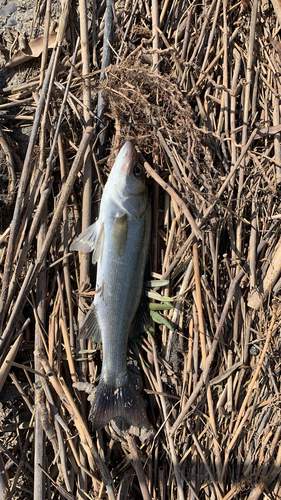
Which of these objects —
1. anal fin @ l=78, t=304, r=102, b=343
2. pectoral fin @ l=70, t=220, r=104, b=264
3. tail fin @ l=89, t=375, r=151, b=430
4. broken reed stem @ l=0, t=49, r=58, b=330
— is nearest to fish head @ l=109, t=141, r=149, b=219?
pectoral fin @ l=70, t=220, r=104, b=264

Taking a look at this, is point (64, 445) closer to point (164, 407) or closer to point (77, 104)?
point (164, 407)

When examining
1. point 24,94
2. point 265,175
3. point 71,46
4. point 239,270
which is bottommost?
point 239,270

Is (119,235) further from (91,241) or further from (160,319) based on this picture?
(160,319)

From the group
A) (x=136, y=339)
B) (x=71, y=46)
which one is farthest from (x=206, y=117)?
(x=136, y=339)

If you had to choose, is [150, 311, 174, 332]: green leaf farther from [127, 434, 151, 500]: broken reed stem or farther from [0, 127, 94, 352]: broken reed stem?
[0, 127, 94, 352]: broken reed stem

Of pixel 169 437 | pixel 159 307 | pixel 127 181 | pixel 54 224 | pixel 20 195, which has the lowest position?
pixel 169 437

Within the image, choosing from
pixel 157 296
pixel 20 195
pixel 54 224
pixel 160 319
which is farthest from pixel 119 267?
pixel 20 195
